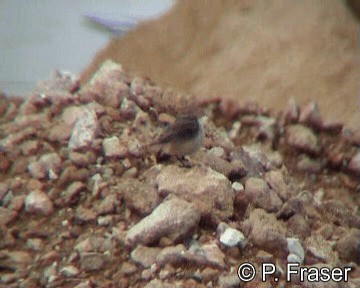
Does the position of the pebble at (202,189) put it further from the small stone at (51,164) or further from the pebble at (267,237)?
the small stone at (51,164)

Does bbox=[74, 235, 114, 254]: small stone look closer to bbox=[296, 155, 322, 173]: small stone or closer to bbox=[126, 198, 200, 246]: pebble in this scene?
bbox=[126, 198, 200, 246]: pebble

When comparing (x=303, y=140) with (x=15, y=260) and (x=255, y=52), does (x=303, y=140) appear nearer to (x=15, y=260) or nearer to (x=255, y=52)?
(x=255, y=52)

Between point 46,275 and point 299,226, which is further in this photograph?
point 299,226

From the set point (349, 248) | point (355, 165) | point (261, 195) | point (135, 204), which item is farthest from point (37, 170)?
point (355, 165)

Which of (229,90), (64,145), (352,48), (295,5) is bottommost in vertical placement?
(64,145)

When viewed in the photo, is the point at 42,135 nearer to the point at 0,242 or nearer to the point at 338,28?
the point at 0,242

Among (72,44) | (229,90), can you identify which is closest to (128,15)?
(72,44)

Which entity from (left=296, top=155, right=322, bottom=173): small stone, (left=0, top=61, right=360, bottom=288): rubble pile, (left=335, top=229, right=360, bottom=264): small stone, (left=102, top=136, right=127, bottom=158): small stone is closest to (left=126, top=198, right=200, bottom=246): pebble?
(left=0, top=61, right=360, bottom=288): rubble pile

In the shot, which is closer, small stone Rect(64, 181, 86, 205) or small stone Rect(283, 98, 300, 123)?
small stone Rect(64, 181, 86, 205)
